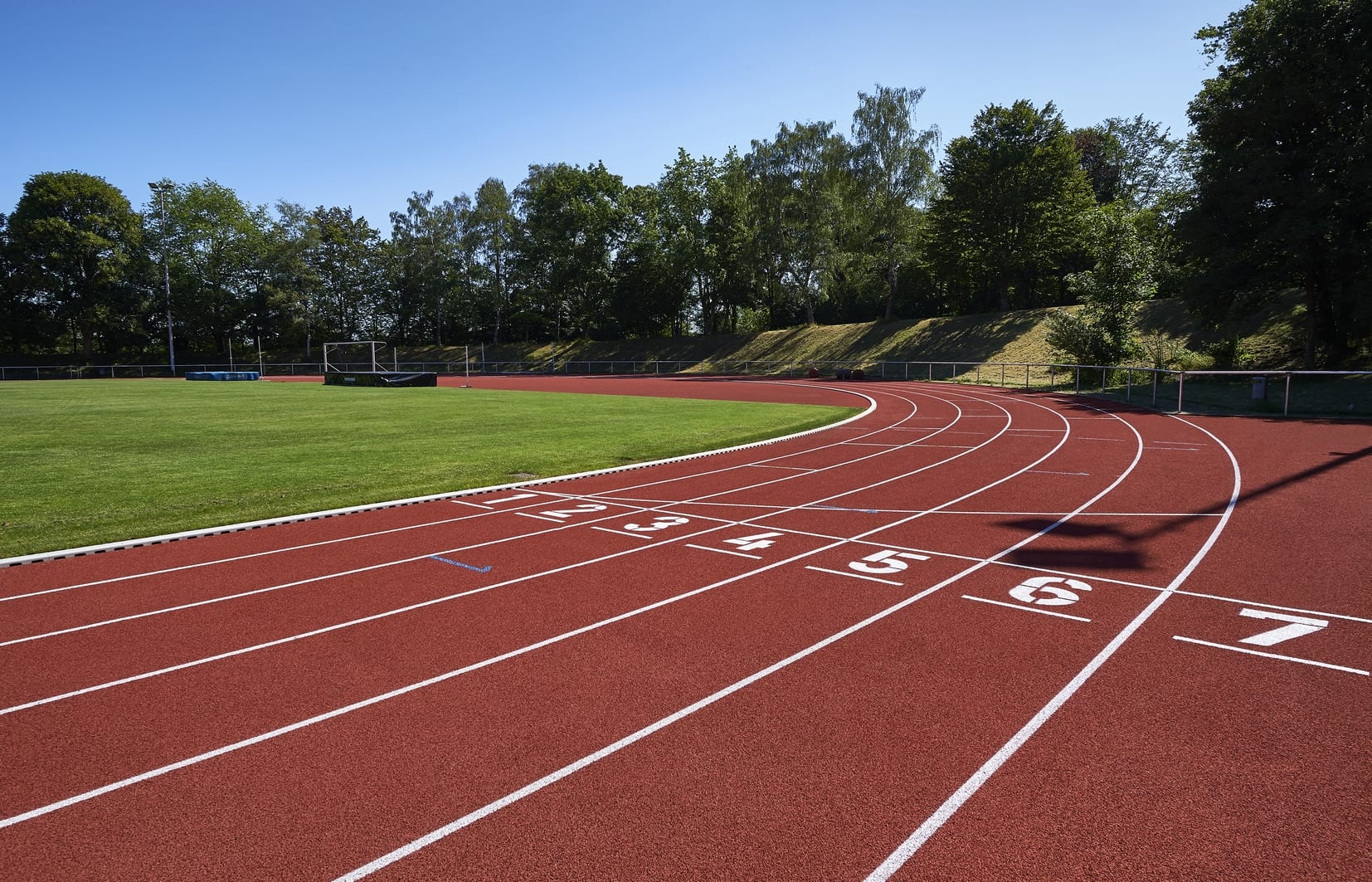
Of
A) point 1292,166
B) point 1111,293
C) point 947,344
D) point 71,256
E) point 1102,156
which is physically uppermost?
point 1102,156

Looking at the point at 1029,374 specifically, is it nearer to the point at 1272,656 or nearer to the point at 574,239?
the point at 1272,656

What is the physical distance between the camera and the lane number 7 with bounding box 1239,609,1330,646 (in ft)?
17.6

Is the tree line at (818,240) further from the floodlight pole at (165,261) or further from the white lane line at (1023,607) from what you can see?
the white lane line at (1023,607)

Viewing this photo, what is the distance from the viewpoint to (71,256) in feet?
224

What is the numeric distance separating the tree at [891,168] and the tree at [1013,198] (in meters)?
1.81

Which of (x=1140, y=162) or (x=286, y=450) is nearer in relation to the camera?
(x=286, y=450)

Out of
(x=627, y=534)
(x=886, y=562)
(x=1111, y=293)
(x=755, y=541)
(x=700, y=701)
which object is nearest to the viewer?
(x=700, y=701)

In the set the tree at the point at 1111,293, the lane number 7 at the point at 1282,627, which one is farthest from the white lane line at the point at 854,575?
the tree at the point at 1111,293

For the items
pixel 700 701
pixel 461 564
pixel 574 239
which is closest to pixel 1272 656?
pixel 700 701

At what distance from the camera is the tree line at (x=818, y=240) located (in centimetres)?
2684

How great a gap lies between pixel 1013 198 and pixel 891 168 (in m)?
8.63

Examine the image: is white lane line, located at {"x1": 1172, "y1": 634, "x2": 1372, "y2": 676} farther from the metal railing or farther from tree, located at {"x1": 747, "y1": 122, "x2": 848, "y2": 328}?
tree, located at {"x1": 747, "y1": 122, "x2": 848, "y2": 328}

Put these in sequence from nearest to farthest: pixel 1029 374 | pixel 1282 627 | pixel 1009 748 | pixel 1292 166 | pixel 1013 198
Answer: pixel 1009 748 < pixel 1282 627 < pixel 1292 166 < pixel 1029 374 < pixel 1013 198

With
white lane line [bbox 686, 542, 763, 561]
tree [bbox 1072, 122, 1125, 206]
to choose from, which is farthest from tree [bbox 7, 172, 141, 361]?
tree [bbox 1072, 122, 1125, 206]
